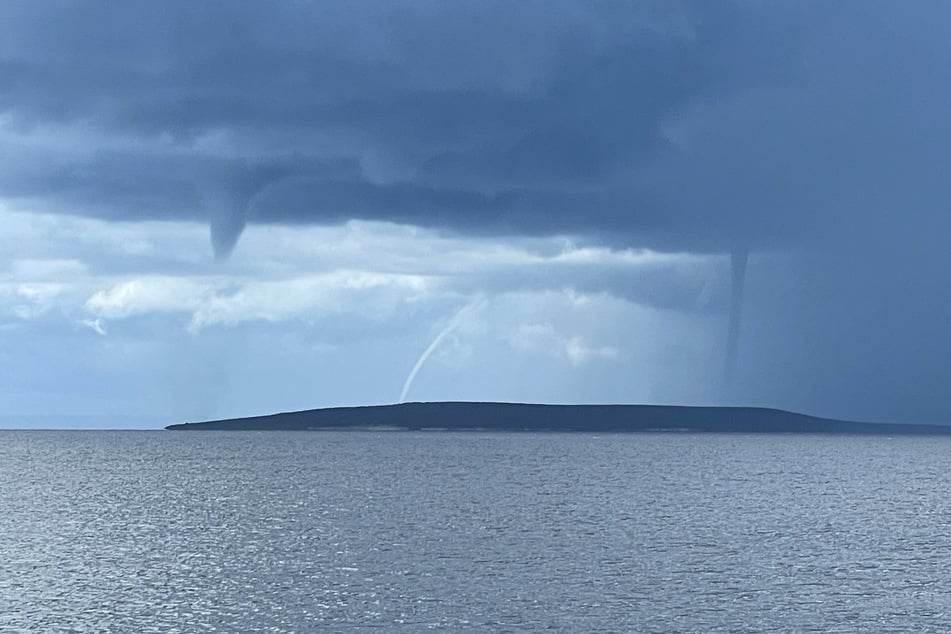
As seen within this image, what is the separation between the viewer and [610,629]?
163ft

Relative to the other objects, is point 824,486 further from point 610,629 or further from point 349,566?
point 610,629

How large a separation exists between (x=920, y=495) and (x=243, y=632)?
10747 cm

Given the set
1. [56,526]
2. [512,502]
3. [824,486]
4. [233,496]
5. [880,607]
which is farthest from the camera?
[824,486]

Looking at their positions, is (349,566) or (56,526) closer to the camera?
(349,566)

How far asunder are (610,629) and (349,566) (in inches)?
916

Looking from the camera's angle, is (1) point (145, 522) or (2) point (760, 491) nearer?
(1) point (145, 522)

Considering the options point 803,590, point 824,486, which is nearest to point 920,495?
point 824,486

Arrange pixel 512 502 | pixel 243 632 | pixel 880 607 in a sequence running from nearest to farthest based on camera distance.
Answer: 1. pixel 243 632
2. pixel 880 607
3. pixel 512 502

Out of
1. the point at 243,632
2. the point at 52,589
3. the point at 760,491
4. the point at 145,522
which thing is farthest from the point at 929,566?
the point at 760,491

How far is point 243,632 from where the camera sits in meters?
49.5

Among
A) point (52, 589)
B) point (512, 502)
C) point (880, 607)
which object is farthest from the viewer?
point (512, 502)

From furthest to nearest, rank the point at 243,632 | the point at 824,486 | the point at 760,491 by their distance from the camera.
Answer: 1. the point at 824,486
2. the point at 760,491
3. the point at 243,632

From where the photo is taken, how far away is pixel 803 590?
2372 inches

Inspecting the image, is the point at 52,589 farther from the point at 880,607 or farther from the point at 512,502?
the point at 512,502
